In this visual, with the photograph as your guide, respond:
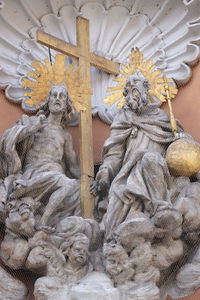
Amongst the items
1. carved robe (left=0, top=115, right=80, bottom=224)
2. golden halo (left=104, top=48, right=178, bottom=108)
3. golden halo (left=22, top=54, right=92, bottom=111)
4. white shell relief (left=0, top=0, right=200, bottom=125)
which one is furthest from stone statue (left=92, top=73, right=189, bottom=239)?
white shell relief (left=0, top=0, right=200, bottom=125)

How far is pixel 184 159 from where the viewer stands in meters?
5.78

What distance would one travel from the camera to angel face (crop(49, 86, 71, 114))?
6391mm

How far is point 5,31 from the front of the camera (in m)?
7.46

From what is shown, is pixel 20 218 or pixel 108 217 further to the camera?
pixel 108 217

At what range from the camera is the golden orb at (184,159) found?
5.78 m

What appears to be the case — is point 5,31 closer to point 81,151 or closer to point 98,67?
point 98,67

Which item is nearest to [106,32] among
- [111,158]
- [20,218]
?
[111,158]

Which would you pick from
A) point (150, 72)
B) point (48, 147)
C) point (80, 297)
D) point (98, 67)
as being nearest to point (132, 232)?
point (80, 297)

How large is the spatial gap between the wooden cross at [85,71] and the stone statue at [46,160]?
80mm

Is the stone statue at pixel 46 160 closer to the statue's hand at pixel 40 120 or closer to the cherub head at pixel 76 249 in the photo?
the statue's hand at pixel 40 120

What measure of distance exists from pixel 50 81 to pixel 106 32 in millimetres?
1232

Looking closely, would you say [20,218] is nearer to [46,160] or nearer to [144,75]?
[46,160]

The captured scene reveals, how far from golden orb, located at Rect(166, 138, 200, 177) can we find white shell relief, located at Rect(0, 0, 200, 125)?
1292 millimetres

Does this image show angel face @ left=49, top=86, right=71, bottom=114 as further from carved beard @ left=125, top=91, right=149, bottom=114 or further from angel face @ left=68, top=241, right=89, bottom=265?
angel face @ left=68, top=241, right=89, bottom=265
